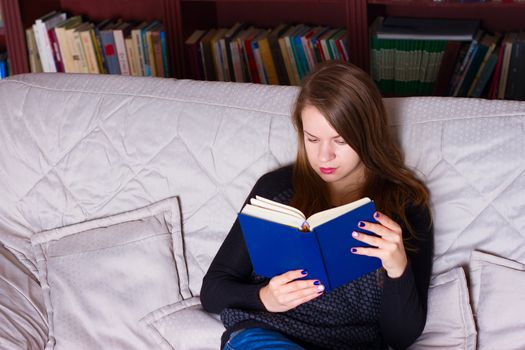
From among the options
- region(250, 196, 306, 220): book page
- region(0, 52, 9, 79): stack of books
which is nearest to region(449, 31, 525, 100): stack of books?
region(250, 196, 306, 220): book page

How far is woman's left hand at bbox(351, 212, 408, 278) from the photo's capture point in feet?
4.69

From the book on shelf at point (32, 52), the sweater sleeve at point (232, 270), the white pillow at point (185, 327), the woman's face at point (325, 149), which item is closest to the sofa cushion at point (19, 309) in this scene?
the white pillow at point (185, 327)

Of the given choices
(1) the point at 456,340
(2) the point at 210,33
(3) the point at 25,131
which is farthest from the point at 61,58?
(1) the point at 456,340

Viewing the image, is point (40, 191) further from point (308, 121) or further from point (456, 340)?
point (456, 340)

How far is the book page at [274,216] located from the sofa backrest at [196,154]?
0.41m

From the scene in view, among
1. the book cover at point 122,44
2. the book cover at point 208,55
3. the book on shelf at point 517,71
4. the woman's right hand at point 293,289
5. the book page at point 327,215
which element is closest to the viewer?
the book page at point 327,215

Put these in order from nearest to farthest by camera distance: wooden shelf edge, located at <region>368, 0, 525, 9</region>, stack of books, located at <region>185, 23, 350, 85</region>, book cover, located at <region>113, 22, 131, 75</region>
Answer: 1. wooden shelf edge, located at <region>368, 0, 525, 9</region>
2. stack of books, located at <region>185, 23, 350, 85</region>
3. book cover, located at <region>113, 22, 131, 75</region>

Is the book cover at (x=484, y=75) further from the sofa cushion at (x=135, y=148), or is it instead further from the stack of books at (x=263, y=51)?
the sofa cushion at (x=135, y=148)

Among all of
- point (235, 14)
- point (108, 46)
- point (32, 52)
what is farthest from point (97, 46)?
point (235, 14)

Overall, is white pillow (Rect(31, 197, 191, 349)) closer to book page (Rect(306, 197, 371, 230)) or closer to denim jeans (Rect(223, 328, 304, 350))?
denim jeans (Rect(223, 328, 304, 350))

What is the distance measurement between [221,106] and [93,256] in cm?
47

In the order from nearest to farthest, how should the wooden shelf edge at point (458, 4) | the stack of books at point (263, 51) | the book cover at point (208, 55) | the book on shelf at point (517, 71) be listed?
the wooden shelf edge at point (458, 4)
the book on shelf at point (517, 71)
the stack of books at point (263, 51)
the book cover at point (208, 55)

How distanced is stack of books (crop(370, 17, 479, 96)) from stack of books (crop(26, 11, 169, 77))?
2.67 ft

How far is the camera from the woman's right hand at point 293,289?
1.48 metres
